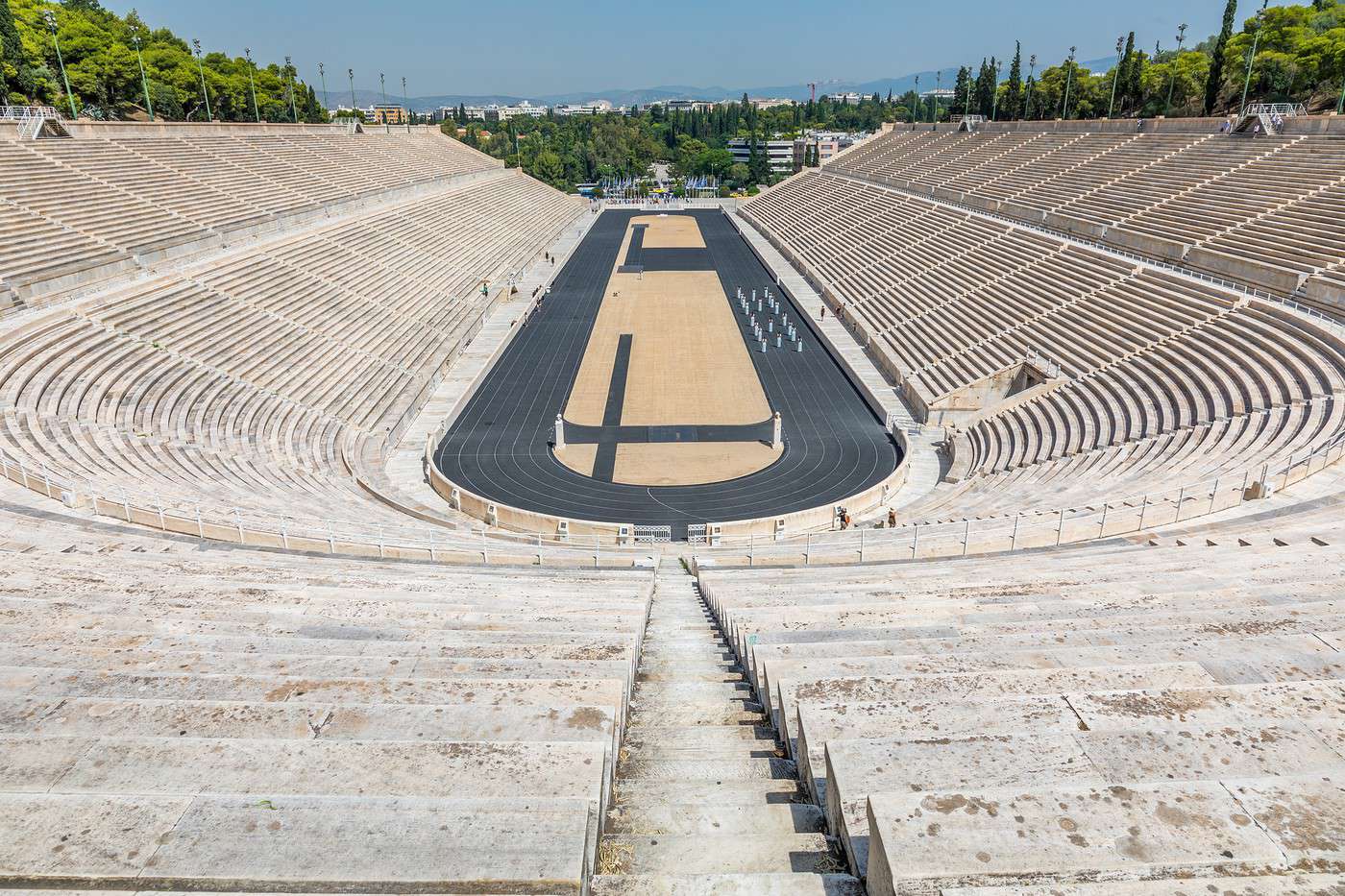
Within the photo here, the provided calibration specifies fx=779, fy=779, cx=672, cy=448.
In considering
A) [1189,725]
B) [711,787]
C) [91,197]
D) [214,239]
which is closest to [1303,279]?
[1189,725]

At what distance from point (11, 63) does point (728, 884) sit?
220 ft

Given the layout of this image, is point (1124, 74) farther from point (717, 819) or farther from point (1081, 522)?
point (717, 819)

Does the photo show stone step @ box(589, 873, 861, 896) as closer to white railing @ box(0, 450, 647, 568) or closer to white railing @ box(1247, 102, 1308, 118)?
white railing @ box(0, 450, 647, 568)

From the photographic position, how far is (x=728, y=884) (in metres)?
3.52

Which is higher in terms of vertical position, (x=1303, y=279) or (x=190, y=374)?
(x=1303, y=279)

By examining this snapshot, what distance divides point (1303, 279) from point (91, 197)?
138 feet

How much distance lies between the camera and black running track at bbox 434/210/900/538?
20.8 meters

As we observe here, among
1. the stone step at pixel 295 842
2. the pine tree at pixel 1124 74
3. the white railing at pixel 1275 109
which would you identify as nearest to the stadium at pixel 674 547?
the stone step at pixel 295 842

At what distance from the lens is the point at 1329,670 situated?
576 centimetres

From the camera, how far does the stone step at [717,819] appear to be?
419cm

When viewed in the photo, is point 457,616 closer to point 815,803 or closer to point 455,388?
point 815,803

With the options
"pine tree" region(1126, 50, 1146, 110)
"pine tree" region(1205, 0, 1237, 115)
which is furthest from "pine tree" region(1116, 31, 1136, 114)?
"pine tree" region(1205, 0, 1237, 115)

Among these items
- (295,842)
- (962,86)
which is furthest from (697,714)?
(962,86)

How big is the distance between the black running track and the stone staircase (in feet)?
42.2
